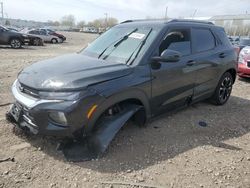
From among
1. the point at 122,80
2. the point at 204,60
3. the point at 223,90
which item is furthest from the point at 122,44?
the point at 223,90

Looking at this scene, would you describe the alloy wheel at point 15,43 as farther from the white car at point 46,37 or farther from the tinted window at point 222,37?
the tinted window at point 222,37

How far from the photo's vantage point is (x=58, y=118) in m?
3.27

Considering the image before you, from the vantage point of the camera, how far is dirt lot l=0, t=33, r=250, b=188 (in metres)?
3.13

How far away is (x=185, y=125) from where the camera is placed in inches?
189

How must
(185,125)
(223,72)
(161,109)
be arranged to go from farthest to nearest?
(223,72), (185,125), (161,109)

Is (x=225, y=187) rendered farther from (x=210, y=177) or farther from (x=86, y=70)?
(x=86, y=70)

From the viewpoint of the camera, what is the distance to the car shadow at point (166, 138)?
3.52 m

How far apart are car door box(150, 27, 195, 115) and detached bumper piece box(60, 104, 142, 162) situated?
84 centimetres

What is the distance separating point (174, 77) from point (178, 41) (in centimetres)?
66

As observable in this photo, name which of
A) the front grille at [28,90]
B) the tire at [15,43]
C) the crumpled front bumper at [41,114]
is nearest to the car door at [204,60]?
the crumpled front bumper at [41,114]

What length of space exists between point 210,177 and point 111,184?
1.23 metres

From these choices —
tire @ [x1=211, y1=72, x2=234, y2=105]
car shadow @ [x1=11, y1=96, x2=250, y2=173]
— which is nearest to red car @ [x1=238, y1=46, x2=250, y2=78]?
tire @ [x1=211, y1=72, x2=234, y2=105]

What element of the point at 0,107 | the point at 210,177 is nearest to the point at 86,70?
the point at 210,177

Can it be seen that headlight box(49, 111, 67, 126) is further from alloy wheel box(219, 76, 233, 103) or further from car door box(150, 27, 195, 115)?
alloy wheel box(219, 76, 233, 103)
